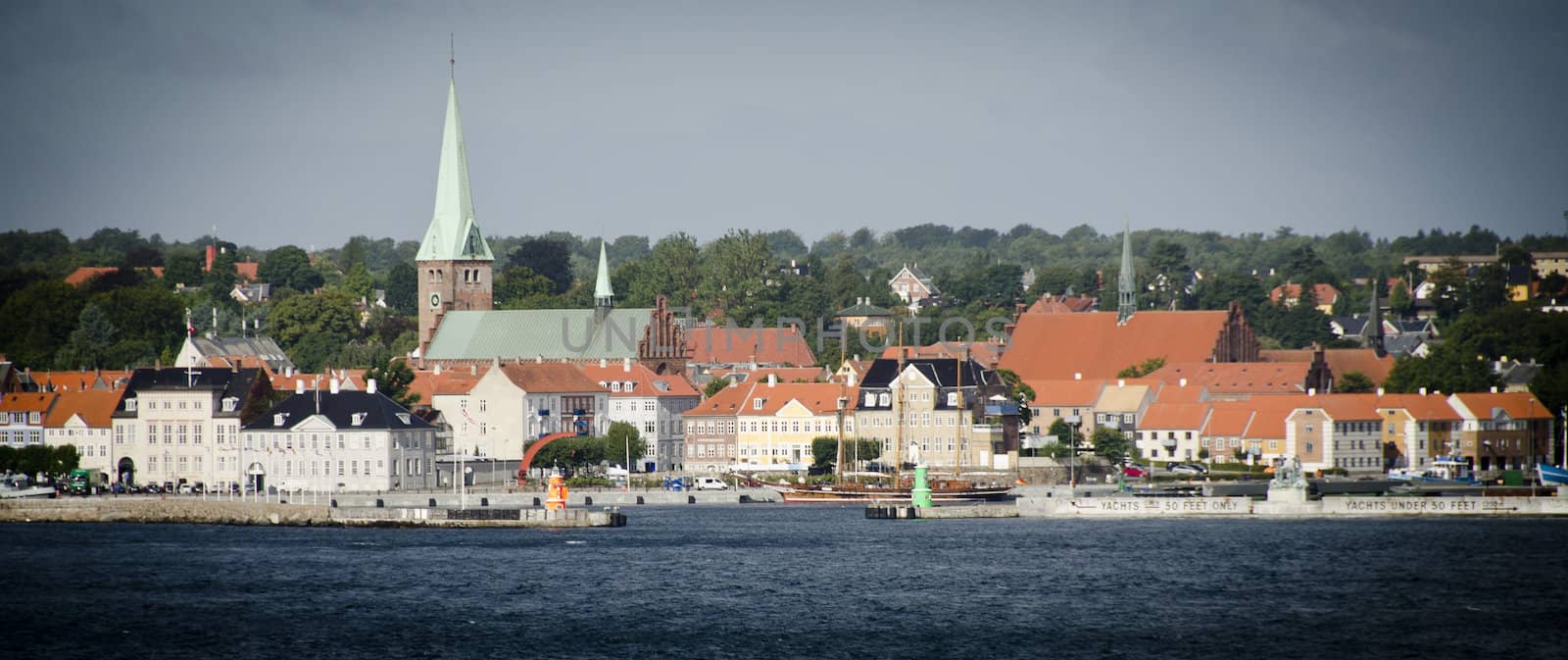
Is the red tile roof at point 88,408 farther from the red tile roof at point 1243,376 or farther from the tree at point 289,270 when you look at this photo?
the tree at point 289,270

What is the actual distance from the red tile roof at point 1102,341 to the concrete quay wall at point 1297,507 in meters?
39.6

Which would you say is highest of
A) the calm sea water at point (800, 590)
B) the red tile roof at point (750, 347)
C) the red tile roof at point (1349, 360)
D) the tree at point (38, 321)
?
the tree at point (38, 321)

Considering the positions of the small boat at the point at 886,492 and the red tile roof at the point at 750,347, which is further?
the red tile roof at the point at 750,347

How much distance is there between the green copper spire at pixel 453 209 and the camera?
13000 centimetres

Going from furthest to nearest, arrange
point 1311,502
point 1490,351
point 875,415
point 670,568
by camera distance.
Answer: point 1490,351
point 875,415
point 1311,502
point 670,568

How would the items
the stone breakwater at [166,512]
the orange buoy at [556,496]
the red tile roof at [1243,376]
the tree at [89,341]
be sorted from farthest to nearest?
the tree at [89,341] < the red tile roof at [1243,376] < the stone breakwater at [166,512] < the orange buoy at [556,496]

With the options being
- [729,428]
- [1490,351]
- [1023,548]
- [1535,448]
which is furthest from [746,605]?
[1490,351]

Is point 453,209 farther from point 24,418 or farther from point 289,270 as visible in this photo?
point 289,270

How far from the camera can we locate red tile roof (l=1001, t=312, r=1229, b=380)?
123562mm

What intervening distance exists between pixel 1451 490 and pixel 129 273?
10616cm

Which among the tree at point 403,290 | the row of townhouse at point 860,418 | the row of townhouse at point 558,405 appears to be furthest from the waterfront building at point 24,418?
the tree at point 403,290

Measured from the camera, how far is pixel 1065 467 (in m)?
100

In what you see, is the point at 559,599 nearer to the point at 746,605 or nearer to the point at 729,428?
the point at 746,605

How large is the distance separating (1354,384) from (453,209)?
51.6 meters
